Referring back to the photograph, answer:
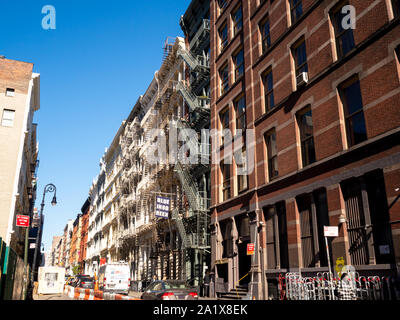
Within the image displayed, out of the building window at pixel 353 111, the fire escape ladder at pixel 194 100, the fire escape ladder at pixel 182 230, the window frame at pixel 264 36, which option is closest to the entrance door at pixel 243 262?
the fire escape ladder at pixel 182 230

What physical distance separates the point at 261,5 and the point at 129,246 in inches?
1484

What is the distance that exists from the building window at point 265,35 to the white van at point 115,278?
21176 millimetres

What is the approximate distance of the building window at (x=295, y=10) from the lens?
768 inches

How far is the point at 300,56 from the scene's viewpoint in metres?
19.2

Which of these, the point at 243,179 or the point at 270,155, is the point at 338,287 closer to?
the point at 270,155

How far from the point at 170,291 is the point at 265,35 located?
16412 mm

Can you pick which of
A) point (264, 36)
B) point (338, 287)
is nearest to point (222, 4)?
point (264, 36)

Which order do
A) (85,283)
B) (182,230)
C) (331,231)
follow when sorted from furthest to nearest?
(85,283), (182,230), (331,231)

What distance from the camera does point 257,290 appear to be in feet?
62.7

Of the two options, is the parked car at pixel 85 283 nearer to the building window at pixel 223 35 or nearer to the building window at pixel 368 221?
the building window at pixel 223 35
